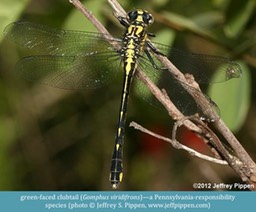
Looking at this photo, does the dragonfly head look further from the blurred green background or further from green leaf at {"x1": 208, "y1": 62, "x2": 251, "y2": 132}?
the blurred green background

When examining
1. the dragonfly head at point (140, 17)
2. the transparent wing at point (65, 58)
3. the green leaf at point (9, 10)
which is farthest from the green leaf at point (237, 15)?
the green leaf at point (9, 10)

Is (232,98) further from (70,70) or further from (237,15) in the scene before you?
(70,70)

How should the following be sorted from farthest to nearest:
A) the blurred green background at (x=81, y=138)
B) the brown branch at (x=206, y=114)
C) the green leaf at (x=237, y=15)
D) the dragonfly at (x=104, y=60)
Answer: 1. the blurred green background at (x=81, y=138)
2. the green leaf at (x=237, y=15)
3. the dragonfly at (x=104, y=60)
4. the brown branch at (x=206, y=114)

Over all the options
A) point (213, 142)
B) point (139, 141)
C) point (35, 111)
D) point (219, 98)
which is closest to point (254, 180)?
point (213, 142)

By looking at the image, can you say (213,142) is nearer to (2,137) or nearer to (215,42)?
(215,42)

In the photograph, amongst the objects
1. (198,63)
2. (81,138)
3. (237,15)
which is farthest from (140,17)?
(81,138)

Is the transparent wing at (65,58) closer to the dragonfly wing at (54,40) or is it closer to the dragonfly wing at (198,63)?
the dragonfly wing at (54,40)
